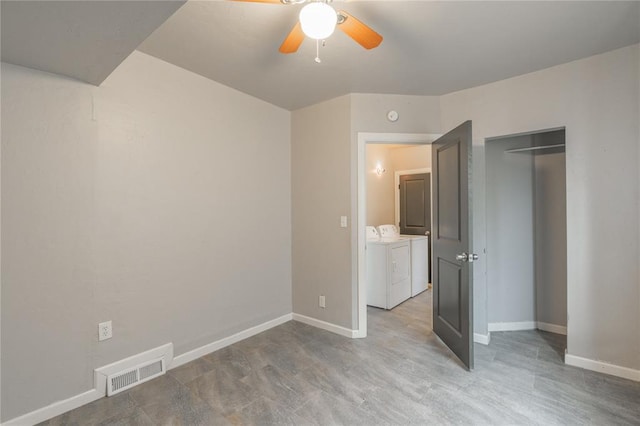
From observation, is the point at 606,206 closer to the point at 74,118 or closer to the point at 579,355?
the point at 579,355

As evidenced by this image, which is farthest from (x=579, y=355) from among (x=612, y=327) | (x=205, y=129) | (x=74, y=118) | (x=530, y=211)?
(x=74, y=118)

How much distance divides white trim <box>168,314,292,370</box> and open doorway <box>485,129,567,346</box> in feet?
7.61

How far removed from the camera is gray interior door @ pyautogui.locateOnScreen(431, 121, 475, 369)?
94.0 inches

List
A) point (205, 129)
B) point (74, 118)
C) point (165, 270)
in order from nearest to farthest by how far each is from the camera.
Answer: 1. point (74, 118)
2. point (165, 270)
3. point (205, 129)

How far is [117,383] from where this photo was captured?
213 cm

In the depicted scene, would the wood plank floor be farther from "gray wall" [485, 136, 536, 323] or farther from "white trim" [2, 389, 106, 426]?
"gray wall" [485, 136, 536, 323]

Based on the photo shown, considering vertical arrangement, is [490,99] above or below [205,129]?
above

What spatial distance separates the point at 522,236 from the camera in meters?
3.27

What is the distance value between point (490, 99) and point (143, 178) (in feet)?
10.3

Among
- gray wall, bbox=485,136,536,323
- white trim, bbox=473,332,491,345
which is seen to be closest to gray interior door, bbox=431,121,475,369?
white trim, bbox=473,332,491,345

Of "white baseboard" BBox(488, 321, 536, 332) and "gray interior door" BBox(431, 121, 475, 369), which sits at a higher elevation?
"gray interior door" BBox(431, 121, 475, 369)

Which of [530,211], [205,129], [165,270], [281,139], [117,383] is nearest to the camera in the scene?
[117,383]

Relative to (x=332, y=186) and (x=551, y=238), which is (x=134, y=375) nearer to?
(x=332, y=186)

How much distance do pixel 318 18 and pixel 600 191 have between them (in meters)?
2.49
